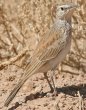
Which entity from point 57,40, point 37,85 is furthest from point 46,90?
point 57,40

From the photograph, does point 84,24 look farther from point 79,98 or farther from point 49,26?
point 79,98

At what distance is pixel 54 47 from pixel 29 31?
5.24 feet

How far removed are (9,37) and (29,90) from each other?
1.79m

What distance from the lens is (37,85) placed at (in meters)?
10.2

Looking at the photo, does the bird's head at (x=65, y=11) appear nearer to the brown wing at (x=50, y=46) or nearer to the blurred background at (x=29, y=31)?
the brown wing at (x=50, y=46)

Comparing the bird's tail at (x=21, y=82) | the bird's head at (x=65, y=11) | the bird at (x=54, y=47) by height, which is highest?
the bird's head at (x=65, y=11)

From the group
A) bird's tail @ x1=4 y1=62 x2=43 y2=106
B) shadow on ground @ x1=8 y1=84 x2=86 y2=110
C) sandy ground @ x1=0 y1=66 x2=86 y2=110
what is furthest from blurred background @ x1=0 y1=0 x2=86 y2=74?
bird's tail @ x1=4 y1=62 x2=43 y2=106

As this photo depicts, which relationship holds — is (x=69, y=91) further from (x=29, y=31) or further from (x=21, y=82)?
(x=29, y=31)

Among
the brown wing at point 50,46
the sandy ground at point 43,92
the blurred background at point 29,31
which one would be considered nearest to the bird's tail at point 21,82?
the sandy ground at point 43,92

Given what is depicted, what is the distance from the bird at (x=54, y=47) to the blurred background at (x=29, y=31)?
0.63 m

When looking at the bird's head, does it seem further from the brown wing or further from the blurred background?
the blurred background

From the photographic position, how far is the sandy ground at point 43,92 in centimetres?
910

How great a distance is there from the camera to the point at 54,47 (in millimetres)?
9609

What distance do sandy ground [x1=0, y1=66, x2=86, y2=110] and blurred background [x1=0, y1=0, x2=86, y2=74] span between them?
227 mm
